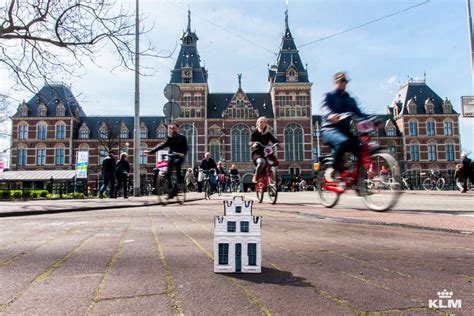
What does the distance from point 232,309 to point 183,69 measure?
5512cm

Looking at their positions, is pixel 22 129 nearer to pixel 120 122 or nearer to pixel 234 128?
pixel 120 122

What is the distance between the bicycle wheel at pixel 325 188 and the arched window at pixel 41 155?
5600cm

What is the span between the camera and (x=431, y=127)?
186 feet

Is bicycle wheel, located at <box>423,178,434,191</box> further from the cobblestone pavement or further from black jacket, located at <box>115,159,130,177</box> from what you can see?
the cobblestone pavement

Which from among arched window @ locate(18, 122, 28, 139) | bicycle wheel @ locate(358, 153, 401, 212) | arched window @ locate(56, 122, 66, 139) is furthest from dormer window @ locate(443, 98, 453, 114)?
arched window @ locate(18, 122, 28, 139)

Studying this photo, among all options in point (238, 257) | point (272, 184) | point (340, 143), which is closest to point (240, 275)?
point (238, 257)

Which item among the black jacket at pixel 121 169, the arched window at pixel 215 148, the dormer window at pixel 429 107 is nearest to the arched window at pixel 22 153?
the arched window at pixel 215 148

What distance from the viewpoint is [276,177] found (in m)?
7.96

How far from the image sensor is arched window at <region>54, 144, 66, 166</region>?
53.9 m

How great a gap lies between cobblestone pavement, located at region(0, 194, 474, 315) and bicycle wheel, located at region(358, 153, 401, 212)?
1.22m

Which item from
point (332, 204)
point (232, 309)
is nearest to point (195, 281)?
point (232, 309)

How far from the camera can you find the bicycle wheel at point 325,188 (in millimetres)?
5649

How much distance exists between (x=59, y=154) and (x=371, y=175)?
186ft

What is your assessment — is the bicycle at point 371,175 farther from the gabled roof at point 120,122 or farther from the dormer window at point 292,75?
the gabled roof at point 120,122
